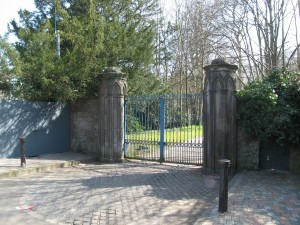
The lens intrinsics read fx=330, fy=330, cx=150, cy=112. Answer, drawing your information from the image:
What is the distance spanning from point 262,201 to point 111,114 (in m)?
6.59

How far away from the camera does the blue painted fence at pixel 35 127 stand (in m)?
11.4

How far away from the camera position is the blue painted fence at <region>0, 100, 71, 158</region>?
11430 mm

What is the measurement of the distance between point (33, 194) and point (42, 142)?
5.54 meters

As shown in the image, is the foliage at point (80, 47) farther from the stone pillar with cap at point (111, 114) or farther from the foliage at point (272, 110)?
the foliage at point (272, 110)

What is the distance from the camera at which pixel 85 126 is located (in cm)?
1300

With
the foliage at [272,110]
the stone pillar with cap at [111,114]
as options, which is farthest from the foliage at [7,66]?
the foliage at [272,110]

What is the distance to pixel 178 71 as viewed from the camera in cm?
2853

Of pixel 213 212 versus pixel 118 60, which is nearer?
pixel 213 212

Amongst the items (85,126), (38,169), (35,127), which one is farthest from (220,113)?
(35,127)

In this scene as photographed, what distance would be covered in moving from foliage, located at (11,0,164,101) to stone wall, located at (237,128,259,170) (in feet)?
19.6

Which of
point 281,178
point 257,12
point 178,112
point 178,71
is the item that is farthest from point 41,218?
point 178,71

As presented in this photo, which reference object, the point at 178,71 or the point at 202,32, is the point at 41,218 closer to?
the point at 202,32

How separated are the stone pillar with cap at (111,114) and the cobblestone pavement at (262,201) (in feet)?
15.1

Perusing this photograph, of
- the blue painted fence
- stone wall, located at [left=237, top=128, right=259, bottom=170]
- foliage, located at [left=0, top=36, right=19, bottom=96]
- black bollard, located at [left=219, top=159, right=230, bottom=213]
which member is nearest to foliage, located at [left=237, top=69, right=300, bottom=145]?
stone wall, located at [left=237, top=128, right=259, bottom=170]
